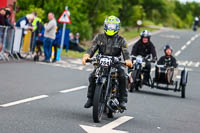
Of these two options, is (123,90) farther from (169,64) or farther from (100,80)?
(169,64)

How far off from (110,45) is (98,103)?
3.73 feet

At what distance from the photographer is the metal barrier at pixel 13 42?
21625 mm

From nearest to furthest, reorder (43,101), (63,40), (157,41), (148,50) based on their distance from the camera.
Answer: (43,101) → (148,50) → (63,40) → (157,41)

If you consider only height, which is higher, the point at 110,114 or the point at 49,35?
the point at 49,35

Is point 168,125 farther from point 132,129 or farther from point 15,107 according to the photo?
point 15,107

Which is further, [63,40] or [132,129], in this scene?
[63,40]

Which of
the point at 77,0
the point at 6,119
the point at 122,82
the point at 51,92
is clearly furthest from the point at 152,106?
the point at 77,0

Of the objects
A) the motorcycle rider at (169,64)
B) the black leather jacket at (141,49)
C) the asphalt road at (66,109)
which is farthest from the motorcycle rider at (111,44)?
the black leather jacket at (141,49)

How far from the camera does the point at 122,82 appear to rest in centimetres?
962

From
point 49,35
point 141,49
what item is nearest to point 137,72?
point 141,49

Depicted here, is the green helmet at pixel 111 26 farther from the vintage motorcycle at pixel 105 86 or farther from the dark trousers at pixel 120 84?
the dark trousers at pixel 120 84

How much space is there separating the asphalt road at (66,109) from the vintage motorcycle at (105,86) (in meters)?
0.19

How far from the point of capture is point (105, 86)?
30.2ft

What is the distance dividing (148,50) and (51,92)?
4218 millimetres
